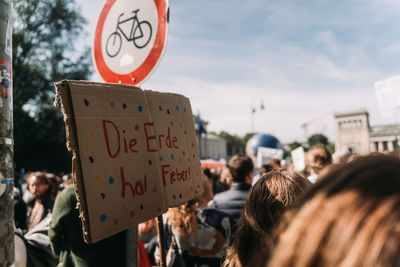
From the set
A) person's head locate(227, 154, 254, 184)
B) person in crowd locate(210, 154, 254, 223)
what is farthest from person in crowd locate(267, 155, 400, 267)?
person's head locate(227, 154, 254, 184)

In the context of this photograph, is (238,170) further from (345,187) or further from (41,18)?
(41,18)

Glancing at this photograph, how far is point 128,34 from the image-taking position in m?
1.85

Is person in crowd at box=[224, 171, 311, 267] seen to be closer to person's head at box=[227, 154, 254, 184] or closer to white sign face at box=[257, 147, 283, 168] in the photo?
person's head at box=[227, 154, 254, 184]

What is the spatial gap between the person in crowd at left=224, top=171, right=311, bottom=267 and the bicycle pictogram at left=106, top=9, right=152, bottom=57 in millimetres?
986

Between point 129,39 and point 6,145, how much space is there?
89 centimetres

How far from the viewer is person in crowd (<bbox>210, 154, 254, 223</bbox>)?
3.34 m

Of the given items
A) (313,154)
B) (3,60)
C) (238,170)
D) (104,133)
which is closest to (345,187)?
(104,133)

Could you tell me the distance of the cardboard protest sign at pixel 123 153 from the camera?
111 cm

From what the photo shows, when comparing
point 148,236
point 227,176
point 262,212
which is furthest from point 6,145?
point 227,176

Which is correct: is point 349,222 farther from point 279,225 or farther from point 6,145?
point 6,145

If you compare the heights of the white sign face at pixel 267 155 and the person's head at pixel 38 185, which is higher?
the person's head at pixel 38 185

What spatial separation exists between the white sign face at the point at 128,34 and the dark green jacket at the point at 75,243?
91cm

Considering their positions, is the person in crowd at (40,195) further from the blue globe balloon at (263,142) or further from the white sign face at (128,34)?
the blue globe balloon at (263,142)

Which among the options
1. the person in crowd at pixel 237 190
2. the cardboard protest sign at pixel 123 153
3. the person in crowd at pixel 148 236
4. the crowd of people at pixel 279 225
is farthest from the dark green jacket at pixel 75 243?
the person in crowd at pixel 237 190
